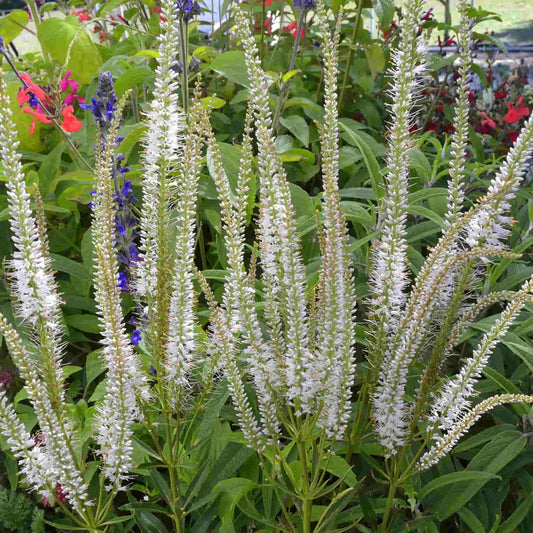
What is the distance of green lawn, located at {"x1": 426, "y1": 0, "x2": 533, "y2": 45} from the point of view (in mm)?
14133

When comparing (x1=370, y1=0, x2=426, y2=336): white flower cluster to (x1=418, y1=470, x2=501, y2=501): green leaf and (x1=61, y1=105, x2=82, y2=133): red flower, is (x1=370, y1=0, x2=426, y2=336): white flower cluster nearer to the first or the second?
(x1=418, y1=470, x2=501, y2=501): green leaf

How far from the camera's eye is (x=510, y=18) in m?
16.4

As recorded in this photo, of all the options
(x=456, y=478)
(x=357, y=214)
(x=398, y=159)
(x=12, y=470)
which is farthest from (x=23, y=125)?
(x=456, y=478)

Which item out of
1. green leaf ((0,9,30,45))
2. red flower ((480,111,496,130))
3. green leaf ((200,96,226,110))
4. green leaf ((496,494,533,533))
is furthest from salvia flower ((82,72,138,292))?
red flower ((480,111,496,130))

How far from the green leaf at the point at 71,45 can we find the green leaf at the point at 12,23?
0.14 meters

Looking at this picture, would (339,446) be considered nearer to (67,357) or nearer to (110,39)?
(67,357)

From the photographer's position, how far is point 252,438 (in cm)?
120

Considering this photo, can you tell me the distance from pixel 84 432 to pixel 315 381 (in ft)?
2.46

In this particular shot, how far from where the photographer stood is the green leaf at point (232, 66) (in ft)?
6.80

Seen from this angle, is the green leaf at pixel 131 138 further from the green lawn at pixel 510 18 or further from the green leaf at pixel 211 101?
the green lawn at pixel 510 18

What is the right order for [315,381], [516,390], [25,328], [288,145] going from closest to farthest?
[315,381], [516,390], [25,328], [288,145]

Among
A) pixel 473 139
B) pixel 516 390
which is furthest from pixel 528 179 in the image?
pixel 516 390

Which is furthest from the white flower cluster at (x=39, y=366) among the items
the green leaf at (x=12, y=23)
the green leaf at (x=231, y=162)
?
the green leaf at (x=12, y=23)

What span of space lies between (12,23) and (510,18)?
1663cm
